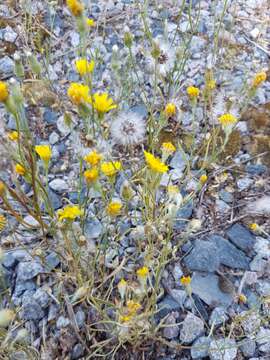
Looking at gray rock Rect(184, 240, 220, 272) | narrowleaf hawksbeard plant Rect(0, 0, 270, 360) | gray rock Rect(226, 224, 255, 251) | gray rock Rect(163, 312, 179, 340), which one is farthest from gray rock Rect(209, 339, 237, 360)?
gray rock Rect(226, 224, 255, 251)

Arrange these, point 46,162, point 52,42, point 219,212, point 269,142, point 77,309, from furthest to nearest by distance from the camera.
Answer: point 52,42
point 269,142
point 219,212
point 77,309
point 46,162

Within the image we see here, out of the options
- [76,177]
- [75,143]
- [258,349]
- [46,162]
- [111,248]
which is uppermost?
[46,162]

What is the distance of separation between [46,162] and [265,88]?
4.73ft

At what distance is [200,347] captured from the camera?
62.2 inches

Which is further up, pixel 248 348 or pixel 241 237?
pixel 241 237

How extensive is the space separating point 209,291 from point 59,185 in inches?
32.8

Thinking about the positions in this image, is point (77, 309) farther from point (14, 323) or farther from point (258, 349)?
point (258, 349)

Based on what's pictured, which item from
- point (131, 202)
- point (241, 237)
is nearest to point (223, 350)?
point (241, 237)

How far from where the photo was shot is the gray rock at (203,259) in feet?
5.90

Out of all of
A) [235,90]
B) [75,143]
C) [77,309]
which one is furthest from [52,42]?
[77,309]

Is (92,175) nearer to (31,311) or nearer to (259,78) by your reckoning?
(31,311)

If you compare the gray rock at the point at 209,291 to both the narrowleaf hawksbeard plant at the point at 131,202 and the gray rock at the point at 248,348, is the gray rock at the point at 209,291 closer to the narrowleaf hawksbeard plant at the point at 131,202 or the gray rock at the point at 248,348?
the narrowleaf hawksbeard plant at the point at 131,202

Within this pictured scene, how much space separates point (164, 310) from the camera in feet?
5.50

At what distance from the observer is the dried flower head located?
6.95 ft
